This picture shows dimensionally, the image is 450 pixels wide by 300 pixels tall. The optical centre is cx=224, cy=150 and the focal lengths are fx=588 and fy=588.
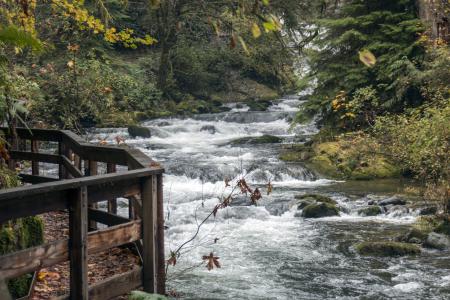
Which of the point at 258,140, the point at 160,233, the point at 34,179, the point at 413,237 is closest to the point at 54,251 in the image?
the point at 160,233

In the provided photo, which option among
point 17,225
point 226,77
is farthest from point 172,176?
point 226,77

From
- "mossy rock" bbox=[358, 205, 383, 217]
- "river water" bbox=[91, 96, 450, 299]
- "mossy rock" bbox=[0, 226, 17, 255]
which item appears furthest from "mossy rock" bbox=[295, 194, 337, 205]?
"mossy rock" bbox=[0, 226, 17, 255]

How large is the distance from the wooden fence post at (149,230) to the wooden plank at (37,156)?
10.8 feet

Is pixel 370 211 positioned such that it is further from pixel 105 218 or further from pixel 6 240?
pixel 6 240

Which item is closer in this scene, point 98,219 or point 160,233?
point 160,233

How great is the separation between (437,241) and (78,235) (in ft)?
27.9

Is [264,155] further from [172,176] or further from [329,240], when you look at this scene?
[329,240]

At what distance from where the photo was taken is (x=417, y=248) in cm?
1120

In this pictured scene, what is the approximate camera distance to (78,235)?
195 inches

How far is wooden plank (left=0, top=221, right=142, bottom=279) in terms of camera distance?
4.43m

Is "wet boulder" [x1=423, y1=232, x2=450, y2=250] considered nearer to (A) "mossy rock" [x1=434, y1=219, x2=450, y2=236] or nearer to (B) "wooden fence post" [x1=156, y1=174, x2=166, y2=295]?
(A) "mossy rock" [x1=434, y1=219, x2=450, y2=236]

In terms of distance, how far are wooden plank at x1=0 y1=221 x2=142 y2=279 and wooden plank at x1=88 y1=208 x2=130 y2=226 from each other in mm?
714

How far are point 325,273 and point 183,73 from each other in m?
28.2

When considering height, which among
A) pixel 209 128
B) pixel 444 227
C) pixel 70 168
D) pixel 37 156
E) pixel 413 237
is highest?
pixel 209 128
